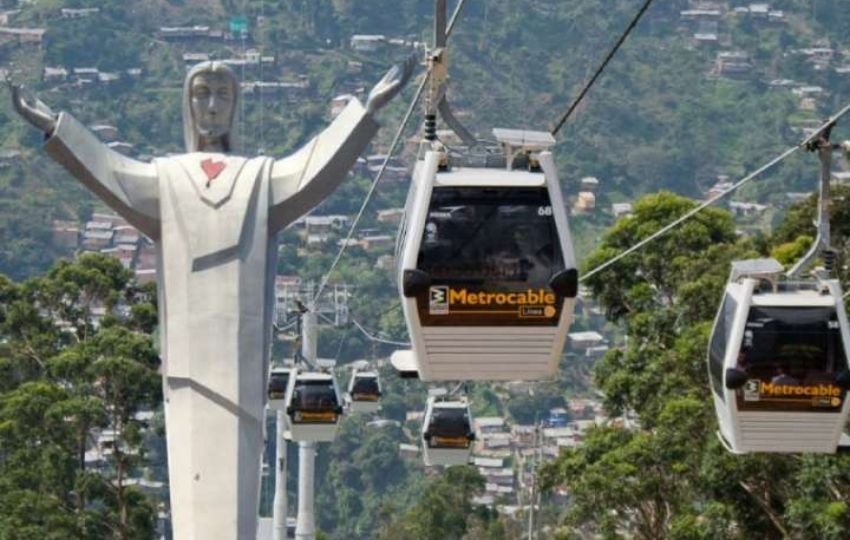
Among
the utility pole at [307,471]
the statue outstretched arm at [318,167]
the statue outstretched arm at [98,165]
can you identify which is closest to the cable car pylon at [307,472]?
the utility pole at [307,471]

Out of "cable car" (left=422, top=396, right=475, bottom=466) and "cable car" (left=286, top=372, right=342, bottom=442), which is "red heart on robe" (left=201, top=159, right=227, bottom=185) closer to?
"cable car" (left=422, top=396, right=475, bottom=466)

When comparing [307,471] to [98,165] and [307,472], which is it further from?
[98,165]

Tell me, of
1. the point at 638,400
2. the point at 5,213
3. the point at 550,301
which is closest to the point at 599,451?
Result: the point at 638,400

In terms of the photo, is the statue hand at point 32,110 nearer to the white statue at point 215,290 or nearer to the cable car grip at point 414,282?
the white statue at point 215,290

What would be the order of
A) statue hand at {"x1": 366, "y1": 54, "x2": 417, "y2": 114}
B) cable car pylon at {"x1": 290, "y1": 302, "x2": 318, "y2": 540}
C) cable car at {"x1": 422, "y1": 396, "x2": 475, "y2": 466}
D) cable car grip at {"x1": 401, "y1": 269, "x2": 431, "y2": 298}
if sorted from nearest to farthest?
cable car grip at {"x1": 401, "y1": 269, "x2": 431, "y2": 298} → statue hand at {"x1": 366, "y1": 54, "x2": 417, "y2": 114} → cable car at {"x1": 422, "y1": 396, "x2": 475, "y2": 466} → cable car pylon at {"x1": 290, "y1": 302, "x2": 318, "y2": 540}

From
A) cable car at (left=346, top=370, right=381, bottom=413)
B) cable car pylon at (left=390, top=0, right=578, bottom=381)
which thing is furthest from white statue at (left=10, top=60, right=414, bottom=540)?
cable car at (left=346, top=370, right=381, bottom=413)

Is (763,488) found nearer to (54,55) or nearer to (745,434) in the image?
(745,434)
